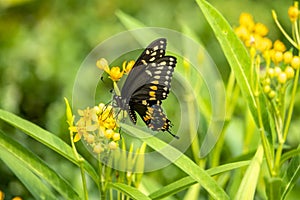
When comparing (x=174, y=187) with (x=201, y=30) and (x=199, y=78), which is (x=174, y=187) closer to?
(x=199, y=78)

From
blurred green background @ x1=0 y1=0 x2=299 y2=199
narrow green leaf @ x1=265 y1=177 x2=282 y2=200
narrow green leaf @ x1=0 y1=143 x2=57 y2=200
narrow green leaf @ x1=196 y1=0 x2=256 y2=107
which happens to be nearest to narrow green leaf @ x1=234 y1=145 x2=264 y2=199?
narrow green leaf @ x1=265 y1=177 x2=282 y2=200

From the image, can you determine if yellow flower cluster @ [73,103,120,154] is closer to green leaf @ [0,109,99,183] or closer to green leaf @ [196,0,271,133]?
green leaf @ [0,109,99,183]

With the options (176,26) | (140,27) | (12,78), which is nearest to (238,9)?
(176,26)

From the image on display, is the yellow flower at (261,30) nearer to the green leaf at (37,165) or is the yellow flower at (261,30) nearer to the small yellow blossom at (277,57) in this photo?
the small yellow blossom at (277,57)

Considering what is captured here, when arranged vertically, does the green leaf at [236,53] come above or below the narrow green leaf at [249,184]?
above

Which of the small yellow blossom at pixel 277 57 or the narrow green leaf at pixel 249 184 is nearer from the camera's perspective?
the narrow green leaf at pixel 249 184

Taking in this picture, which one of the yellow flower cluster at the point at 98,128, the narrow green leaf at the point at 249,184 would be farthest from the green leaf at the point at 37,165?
the narrow green leaf at the point at 249,184
